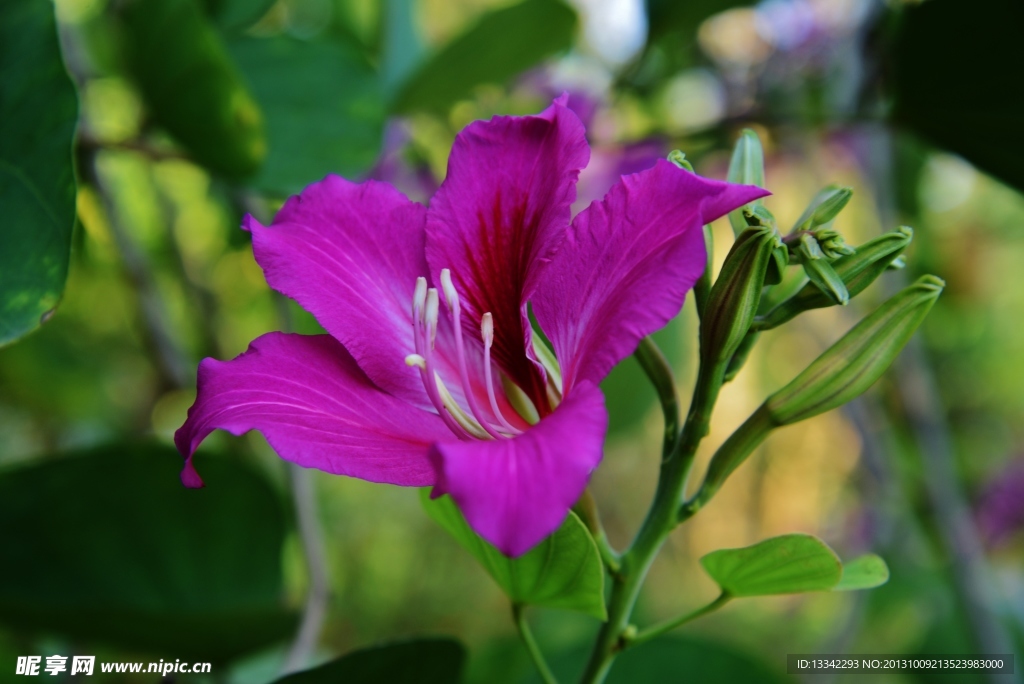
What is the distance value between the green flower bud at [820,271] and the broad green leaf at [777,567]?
0.48ft

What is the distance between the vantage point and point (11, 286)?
1.77 feet

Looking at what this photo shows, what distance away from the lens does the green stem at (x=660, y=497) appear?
495 millimetres

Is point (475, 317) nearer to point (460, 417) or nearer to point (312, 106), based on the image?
point (460, 417)

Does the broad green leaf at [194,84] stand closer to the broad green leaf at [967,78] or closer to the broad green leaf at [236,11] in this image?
the broad green leaf at [236,11]

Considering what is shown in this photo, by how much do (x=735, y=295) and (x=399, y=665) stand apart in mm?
398

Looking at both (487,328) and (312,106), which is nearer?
(487,328)

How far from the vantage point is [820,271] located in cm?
46

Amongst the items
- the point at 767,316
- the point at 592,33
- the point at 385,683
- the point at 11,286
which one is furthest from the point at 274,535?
the point at 592,33

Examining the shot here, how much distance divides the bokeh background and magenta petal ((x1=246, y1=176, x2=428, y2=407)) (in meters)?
0.14

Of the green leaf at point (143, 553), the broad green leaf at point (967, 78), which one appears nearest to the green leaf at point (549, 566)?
the green leaf at point (143, 553)

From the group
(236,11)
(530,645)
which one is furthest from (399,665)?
(236,11)

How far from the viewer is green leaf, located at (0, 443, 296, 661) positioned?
0.79m

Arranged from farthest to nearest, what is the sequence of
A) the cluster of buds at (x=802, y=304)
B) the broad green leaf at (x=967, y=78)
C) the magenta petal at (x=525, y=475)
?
the broad green leaf at (x=967, y=78)
the cluster of buds at (x=802, y=304)
the magenta petal at (x=525, y=475)

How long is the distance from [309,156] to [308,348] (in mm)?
438
